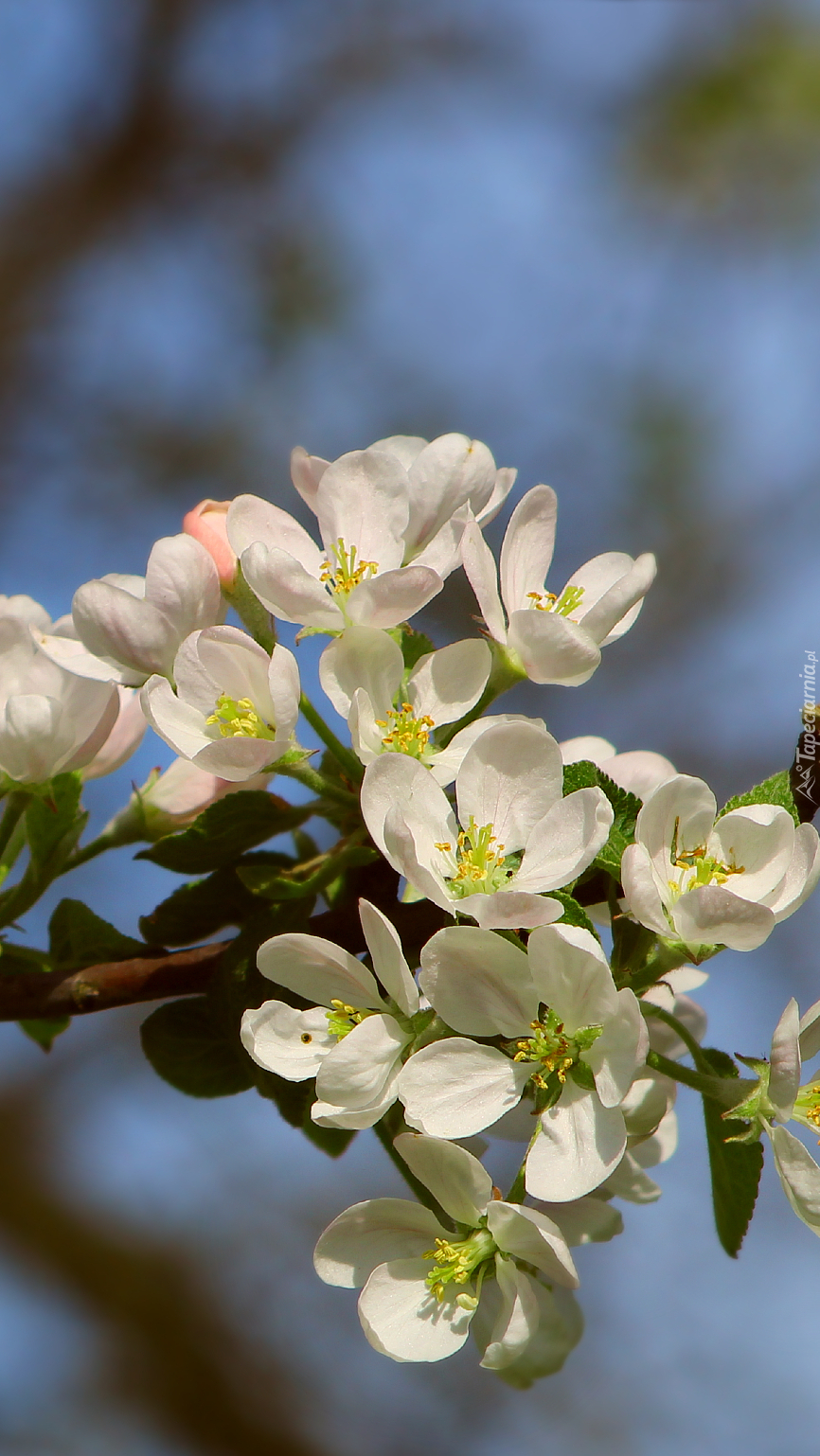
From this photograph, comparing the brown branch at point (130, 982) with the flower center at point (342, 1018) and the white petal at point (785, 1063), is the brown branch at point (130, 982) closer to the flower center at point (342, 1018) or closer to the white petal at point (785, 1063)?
the flower center at point (342, 1018)

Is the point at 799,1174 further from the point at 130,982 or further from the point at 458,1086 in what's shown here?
the point at 130,982

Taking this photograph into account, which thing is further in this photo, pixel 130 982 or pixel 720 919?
pixel 130 982

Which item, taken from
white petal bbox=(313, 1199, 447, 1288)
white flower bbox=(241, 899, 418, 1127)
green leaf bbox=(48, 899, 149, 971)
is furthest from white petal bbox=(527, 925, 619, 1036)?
green leaf bbox=(48, 899, 149, 971)

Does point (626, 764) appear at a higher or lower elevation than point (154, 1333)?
higher

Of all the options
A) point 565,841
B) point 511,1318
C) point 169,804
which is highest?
point 169,804

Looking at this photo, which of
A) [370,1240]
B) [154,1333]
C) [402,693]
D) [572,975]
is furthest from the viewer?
[154,1333]

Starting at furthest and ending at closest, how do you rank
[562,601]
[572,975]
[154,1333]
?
[154,1333]
[562,601]
[572,975]

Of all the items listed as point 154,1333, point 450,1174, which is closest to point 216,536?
point 450,1174

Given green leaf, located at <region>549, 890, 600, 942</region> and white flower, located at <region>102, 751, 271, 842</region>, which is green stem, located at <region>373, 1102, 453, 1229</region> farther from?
white flower, located at <region>102, 751, 271, 842</region>
